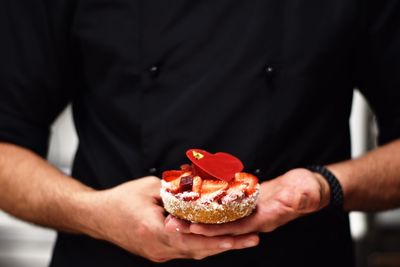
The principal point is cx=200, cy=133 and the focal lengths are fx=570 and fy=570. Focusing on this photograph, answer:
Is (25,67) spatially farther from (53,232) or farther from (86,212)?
(53,232)

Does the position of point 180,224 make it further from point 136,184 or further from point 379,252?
point 379,252

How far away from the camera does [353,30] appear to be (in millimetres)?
1319

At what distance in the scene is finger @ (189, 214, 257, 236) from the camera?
101 cm

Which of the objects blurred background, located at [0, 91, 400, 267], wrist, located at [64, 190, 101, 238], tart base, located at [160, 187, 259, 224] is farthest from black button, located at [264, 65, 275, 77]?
blurred background, located at [0, 91, 400, 267]

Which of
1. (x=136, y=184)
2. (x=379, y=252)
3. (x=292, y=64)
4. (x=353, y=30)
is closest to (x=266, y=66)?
(x=292, y=64)

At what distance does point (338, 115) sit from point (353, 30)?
0.20 meters

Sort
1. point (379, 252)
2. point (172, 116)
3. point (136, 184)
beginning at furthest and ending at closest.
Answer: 1. point (379, 252)
2. point (172, 116)
3. point (136, 184)

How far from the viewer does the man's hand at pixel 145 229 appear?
1.04 meters

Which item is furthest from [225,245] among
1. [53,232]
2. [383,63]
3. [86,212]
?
[53,232]

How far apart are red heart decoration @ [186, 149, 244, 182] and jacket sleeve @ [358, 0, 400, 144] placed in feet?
1.81

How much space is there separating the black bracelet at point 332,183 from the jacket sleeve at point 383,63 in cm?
30

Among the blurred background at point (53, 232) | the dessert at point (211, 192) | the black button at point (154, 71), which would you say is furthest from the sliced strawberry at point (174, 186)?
the blurred background at point (53, 232)

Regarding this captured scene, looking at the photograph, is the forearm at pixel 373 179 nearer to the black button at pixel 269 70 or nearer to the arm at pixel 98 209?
the black button at pixel 269 70

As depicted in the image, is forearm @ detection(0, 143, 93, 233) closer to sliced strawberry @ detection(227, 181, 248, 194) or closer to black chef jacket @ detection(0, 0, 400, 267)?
black chef jacket @ detection(0, 0, 400, 267)
